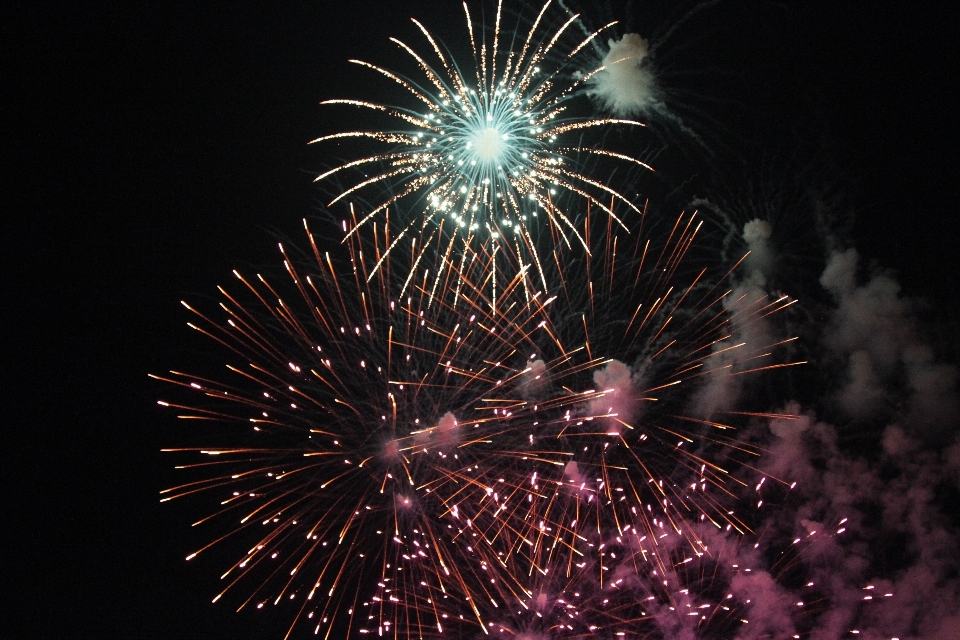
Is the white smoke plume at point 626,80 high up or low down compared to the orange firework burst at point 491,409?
up

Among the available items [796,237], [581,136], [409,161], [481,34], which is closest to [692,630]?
[796,237]

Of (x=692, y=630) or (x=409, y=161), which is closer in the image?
(x=409, y=161)

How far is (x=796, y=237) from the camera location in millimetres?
8531

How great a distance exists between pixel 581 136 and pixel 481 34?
1.76 metres

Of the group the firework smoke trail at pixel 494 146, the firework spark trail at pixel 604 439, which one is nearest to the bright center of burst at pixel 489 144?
the firework smoke trail at pixel 494 146

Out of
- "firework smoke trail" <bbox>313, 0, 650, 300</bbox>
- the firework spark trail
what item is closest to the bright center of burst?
"firework smoke trail" <bbox>313, 0, 650, 300</bbox>

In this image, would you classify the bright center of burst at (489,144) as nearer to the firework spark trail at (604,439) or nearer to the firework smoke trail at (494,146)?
the firework smoke trail at (494,146)

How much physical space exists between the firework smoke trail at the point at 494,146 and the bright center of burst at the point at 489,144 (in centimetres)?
1

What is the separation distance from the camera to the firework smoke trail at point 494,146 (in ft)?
22.6

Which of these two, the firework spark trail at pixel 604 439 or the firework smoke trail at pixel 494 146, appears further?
the firework spark trail at pixel 604 439

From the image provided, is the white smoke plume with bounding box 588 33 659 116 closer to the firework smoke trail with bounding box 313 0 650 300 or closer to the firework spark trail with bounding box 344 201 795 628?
the firework smoke trail with bounding box 313 0 650 300

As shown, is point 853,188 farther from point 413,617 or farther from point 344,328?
point 413,617

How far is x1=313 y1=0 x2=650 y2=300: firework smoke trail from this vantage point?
690 centimetres

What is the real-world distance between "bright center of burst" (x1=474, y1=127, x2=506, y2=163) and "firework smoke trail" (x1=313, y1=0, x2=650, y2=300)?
1 cm
